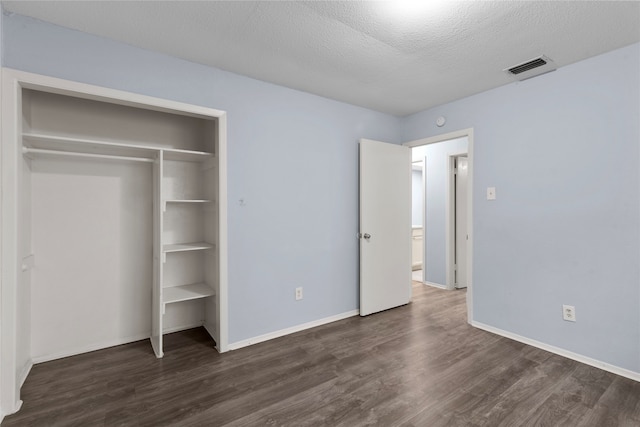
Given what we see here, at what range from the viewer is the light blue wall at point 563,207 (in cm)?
232

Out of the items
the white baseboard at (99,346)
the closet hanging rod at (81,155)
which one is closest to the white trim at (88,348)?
the white baseboard at (99,346)

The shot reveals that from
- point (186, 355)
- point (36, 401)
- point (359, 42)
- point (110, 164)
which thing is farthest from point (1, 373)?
point (359, 42)

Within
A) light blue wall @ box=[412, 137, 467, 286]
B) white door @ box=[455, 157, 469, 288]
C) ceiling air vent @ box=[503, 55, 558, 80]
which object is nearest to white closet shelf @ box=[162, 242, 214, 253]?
ceiling air vent @ box=[503, 55, 558, 80]

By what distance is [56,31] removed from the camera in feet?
6.84

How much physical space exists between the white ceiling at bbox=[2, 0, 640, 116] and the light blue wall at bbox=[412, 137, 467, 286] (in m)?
1.97

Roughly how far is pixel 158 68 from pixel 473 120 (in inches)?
119

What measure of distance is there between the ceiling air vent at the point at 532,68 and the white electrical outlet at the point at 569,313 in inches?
79.2

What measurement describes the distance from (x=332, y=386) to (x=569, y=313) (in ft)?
6.83

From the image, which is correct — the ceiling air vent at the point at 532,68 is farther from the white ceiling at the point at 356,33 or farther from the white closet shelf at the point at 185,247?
the white closet shelf at the point at 185,247

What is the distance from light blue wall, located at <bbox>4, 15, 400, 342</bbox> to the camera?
7.29ft

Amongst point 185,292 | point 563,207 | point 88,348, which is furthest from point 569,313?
point 88,348

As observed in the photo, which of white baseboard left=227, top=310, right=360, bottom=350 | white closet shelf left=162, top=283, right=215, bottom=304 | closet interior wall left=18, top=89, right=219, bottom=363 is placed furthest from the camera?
white baseboard left=227, top=310, right=360, bottom=350

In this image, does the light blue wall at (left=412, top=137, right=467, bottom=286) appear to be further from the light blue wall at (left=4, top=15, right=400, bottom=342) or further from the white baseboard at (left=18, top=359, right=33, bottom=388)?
the white baseboard at (left=18, top=359, right=33, bottom=388)

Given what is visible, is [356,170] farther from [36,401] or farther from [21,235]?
[36,401]
